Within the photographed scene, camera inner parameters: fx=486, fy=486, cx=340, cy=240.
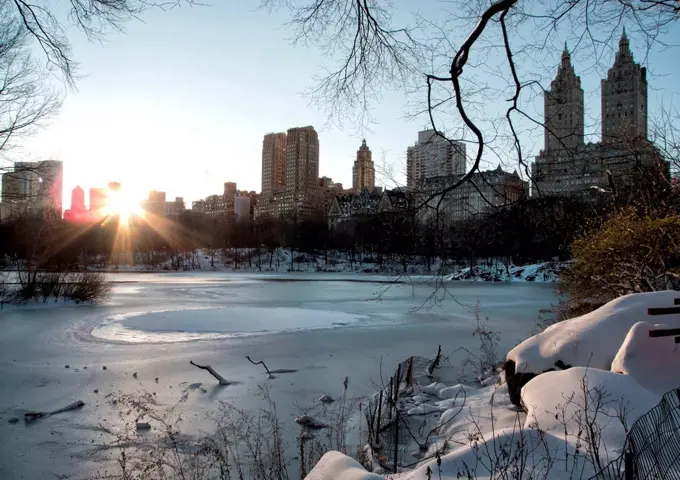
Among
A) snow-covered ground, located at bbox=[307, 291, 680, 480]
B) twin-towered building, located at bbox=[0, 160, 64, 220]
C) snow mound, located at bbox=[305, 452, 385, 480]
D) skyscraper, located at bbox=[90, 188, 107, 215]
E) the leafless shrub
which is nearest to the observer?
snow mound, located at bbox=[305, 452, 385, 480]

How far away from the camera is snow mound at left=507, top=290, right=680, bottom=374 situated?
4635 millimetres

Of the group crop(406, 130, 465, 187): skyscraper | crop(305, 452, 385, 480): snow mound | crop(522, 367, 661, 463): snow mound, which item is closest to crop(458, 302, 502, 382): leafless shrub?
crop(522, 367, 661, 463): snow mound

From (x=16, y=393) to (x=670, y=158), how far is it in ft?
38.3

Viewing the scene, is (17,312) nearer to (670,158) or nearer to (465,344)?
(465,344)

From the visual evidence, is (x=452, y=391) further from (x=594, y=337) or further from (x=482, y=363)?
(x=594, y=337)

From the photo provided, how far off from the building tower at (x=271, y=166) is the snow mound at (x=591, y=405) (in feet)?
439

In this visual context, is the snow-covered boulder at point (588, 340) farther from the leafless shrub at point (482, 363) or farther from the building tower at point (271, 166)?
the building tower at point (271, 166)

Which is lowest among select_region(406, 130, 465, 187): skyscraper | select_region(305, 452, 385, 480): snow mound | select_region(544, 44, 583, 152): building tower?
select_region(305, 452, 385, 480): snow mound

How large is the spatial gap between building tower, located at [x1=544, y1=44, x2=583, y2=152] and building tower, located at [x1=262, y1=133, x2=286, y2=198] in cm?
13374

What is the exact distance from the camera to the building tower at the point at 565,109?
370 cm

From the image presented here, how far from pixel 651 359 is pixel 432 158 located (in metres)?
2.37

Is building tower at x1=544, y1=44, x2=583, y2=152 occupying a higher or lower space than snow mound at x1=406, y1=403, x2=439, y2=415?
higher

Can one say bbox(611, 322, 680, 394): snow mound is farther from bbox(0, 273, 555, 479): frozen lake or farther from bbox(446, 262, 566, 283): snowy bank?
bbox(446, 262, 566, 283): snowy bank

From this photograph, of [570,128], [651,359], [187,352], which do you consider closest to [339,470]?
[651,359]
